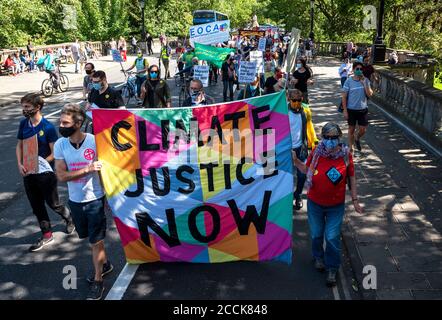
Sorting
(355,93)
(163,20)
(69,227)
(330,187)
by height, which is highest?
(163,20)

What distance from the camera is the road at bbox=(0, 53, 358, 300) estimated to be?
4703 millimetres

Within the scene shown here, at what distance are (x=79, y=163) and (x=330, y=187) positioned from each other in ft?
8.70

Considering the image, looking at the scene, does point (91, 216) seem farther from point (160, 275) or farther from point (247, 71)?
point (247, 71)

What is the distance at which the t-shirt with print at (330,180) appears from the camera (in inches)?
183

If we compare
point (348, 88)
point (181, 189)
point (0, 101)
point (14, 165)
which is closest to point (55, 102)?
point (0, 101)

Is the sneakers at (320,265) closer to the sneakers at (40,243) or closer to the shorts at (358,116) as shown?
the sneakers at (40,243)

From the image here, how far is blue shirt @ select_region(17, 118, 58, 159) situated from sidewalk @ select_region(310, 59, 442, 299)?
13.5ft

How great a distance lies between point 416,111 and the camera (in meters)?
11.0

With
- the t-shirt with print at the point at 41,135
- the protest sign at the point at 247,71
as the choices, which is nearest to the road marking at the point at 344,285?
the t-shirt with print at the point at 41,135

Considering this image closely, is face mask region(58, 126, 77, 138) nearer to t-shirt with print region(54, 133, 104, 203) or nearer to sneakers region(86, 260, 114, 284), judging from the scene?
t-shirt with print region(54, 133, 104, 203)

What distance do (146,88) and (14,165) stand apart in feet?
10.6

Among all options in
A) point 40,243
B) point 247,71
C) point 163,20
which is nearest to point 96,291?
point 40,243

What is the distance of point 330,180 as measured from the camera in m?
4.64

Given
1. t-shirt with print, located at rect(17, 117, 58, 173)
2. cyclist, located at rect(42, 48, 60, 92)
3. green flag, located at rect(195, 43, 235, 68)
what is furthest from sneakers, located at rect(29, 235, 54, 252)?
cyclist, located at rect(42, 48, 60, 92)
